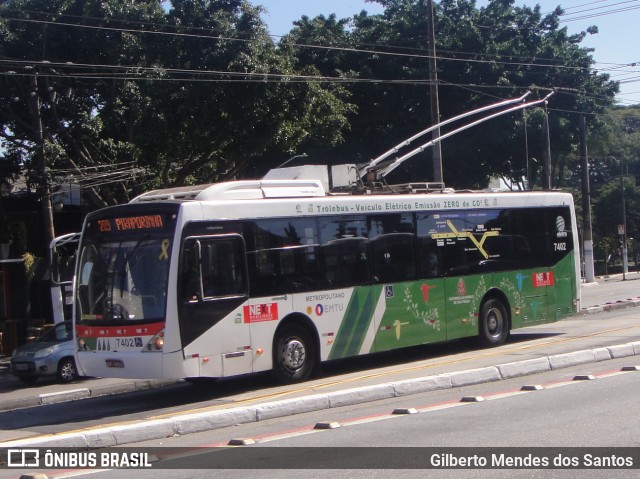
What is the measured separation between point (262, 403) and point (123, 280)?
9.66 ft

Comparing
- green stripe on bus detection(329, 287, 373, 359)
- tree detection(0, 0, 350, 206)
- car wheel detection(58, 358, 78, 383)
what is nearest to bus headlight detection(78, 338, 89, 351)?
green stripe on bus detection(329, 287, 373, 359)

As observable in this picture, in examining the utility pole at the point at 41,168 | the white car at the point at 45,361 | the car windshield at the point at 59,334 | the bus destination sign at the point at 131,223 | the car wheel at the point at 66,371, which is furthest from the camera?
the utility pole at the point at 41,168

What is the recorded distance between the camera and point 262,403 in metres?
12.1

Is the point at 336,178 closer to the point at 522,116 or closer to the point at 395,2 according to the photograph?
the point at 522,116

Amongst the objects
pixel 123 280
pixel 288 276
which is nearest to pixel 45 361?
pixel 123 280

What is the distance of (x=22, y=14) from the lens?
24.4 meters

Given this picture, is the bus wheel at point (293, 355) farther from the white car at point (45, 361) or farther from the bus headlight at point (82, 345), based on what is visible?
the white car at point (45, 361)

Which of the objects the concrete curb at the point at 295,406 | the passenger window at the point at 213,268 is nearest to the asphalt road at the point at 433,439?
the concrete curb at the point at 295,406

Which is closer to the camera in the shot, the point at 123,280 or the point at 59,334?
the point at 123,280

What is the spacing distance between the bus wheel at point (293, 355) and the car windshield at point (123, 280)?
237cm

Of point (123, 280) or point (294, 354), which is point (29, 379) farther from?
point (294, 354)

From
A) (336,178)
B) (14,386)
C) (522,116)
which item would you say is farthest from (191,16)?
(522,116)

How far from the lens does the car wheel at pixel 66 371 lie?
2005cm

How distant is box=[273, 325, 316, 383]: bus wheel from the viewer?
14.2m
